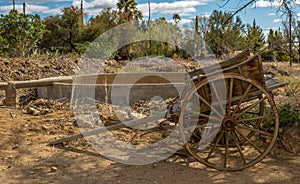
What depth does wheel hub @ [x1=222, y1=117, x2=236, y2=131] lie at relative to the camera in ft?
13.1

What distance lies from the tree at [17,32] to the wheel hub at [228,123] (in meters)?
12.7

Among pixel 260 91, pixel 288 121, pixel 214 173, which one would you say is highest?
pixel 260 91

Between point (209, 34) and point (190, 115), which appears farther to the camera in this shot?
point (209, 34)

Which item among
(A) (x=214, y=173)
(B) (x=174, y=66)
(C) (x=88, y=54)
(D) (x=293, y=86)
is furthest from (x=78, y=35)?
(A) (x=214, y=173)

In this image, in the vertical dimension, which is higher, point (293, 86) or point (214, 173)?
point (293, 86)

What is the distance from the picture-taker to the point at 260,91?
3.91 metres

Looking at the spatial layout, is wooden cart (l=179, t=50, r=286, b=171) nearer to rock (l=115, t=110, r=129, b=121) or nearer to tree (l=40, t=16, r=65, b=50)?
rock (l=115, t=110, r=129, b=121)

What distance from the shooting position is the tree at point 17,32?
15.2m

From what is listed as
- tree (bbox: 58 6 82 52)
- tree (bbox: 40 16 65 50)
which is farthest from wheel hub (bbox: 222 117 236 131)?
tree (bbox: 40 16 65 50)

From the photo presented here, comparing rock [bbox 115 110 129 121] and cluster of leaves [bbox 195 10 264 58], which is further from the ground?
cluster of leaves [bbox 195 10 264 58]

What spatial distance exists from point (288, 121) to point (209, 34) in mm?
12816

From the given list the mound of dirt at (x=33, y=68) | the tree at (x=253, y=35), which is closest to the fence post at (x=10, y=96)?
the mound of dirt at (x=33, y=68)

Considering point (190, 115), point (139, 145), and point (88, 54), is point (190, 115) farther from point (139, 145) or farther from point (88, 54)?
point (88, 54)

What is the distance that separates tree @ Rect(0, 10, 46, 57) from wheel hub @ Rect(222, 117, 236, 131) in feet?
41.7
